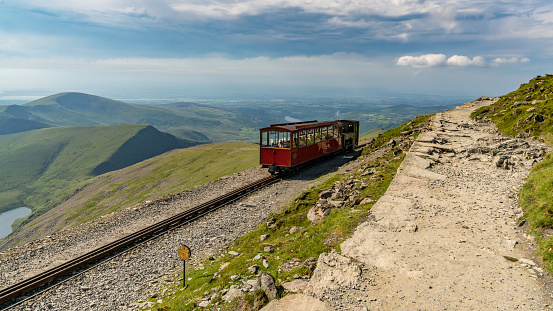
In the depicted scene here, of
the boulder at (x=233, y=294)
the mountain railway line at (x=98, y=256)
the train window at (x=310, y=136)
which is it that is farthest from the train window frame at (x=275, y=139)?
the boulder at (x=233, y=294)

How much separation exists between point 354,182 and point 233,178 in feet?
55.2

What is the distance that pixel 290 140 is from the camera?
1148 inches

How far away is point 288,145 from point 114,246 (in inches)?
670

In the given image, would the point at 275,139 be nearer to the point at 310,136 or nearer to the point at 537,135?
the point at 310,136

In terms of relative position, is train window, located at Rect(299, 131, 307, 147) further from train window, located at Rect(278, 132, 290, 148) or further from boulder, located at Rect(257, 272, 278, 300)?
boulder, located at Rect(257, 272, 278, 300)

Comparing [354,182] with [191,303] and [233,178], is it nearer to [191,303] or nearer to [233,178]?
[191,303]

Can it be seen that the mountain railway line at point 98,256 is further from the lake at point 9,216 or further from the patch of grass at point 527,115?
the lake at point 9,216

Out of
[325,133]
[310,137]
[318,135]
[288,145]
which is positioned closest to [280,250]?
[288,145]

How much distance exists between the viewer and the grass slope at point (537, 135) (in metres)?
10.3

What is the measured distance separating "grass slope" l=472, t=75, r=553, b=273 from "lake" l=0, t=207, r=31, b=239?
19892 cm

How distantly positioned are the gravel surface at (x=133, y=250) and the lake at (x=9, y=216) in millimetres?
177717

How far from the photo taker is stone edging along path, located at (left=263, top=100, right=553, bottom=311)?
8.05 m

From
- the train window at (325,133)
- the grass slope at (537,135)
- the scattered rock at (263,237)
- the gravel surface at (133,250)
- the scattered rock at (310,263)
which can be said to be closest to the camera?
the scattered rock at (310,263)

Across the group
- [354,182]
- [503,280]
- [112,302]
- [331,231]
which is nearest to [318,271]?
[331,231]
